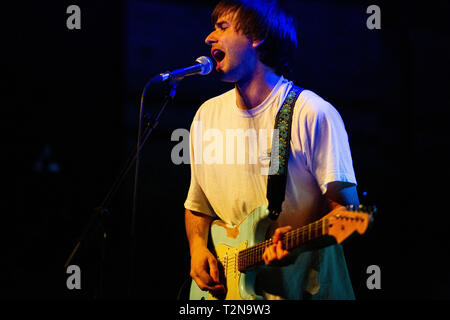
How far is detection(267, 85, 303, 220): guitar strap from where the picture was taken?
2.06 meters

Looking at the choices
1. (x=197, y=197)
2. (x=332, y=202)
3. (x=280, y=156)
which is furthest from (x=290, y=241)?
(x=197, y=197)

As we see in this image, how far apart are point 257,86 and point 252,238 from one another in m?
0.80

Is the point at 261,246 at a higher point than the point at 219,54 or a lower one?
lower

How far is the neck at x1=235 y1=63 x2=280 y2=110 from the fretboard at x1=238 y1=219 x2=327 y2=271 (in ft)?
2.49

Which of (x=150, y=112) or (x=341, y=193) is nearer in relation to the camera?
(x=341, y=193)

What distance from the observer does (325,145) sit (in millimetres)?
2016

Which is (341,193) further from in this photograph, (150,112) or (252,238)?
(150,112)

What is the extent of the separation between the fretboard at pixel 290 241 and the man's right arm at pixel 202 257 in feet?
0.67

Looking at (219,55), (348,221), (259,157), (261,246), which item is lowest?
(261,246)

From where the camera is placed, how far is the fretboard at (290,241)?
1.78m

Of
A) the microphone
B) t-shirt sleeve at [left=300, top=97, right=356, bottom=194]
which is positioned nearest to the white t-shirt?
t-shirt sleeve at [left=300, top=97, right=356, bottom=194]

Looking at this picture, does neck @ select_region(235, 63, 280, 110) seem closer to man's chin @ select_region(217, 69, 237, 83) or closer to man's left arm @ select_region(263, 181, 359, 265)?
man's chin @ select_region(217, 69, 237, 83)

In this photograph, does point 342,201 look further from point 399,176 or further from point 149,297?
point 149,297

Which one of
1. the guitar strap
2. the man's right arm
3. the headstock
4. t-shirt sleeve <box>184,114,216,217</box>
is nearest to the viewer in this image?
the headstock
